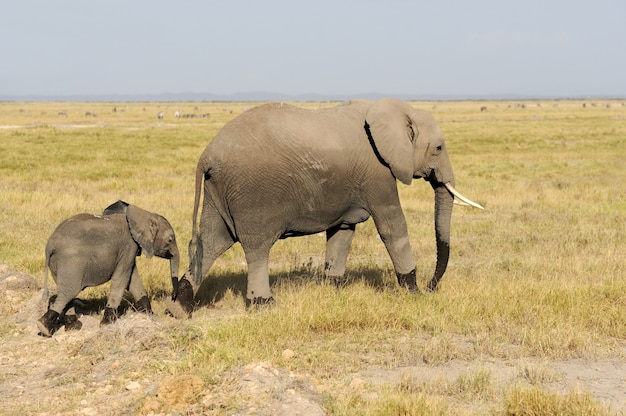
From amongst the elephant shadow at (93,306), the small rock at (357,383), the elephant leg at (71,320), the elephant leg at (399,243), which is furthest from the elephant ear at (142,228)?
the small rock at (357,383)

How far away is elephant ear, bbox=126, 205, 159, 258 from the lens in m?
7.31

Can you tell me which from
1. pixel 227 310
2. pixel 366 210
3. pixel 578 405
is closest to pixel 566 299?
pixel 366 210

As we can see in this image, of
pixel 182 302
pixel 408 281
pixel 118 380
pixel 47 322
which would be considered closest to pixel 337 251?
pixel 408 281

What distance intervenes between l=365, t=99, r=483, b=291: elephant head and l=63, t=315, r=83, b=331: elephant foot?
3943mm

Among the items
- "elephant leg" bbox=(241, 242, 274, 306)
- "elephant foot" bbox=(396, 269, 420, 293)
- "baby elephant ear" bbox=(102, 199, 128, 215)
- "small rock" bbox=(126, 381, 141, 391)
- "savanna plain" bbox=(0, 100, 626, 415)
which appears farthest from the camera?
"elephant foot" bbox=(396, 269, 420, 293)

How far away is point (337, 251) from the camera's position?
857cm

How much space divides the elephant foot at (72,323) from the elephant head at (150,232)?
3.52 feet

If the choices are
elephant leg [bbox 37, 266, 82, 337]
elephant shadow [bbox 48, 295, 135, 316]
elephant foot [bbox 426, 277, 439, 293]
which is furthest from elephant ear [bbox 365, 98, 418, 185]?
elephant leg [bbox 37, 266, 82, 337]

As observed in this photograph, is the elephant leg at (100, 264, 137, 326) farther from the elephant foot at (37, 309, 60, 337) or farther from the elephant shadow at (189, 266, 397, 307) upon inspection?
the elephant shadow at (189, 266, 397, 307)

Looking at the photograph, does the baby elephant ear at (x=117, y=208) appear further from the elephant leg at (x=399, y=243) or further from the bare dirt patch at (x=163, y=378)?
the elephant leg at (x=399, y=243)

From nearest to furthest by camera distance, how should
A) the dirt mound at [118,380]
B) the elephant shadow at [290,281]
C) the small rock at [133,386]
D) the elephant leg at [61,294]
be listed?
the dirt mound at [118,380] → the small rock at [133,386] → the elephant leg at [61,294] → the elephant shadow at [290,281]

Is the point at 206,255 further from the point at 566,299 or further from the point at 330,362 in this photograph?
the point at 566,299

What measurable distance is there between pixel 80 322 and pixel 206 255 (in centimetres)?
159

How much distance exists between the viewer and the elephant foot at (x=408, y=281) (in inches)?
321
